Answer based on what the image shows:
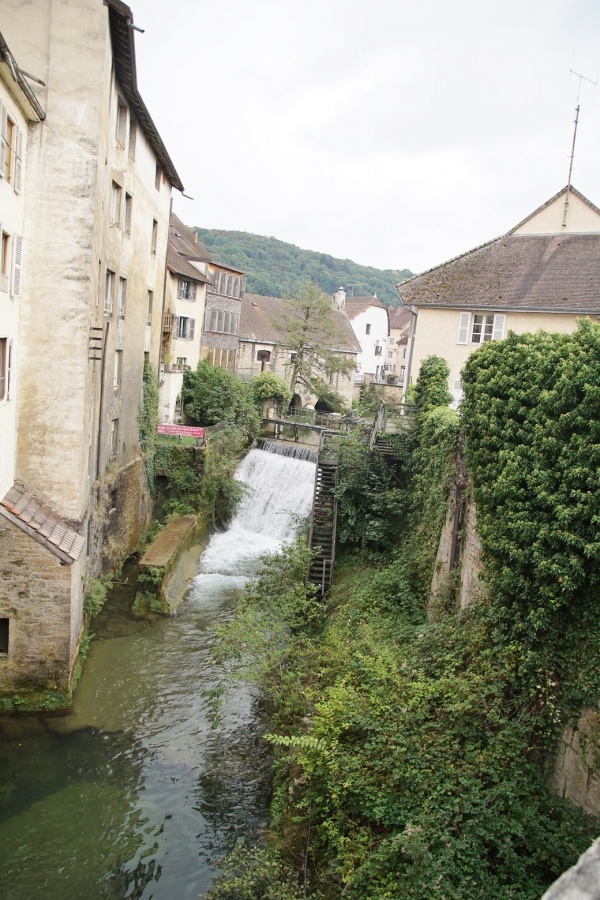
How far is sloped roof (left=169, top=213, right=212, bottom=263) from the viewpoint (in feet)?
114

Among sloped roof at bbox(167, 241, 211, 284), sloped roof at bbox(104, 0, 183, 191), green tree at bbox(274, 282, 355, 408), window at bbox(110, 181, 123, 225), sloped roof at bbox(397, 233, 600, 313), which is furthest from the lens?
green tree at bbox(274, 282, 355, 408)

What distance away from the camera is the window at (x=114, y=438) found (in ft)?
65.5

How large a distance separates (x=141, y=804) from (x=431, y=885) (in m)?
6.26

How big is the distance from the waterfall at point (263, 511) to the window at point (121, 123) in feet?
43.5

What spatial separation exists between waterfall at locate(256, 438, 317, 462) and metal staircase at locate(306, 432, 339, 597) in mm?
3571

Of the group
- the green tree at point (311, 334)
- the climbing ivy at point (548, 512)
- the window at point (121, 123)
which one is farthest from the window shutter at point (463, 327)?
the green tree at point (311, 334)

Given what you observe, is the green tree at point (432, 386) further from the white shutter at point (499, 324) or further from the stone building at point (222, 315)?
the stone building at point (222, 315)

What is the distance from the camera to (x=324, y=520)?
21.4 metres

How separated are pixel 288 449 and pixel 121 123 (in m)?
15.6

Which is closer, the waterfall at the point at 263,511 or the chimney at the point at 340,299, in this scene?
the waterfall at the point at 263,511

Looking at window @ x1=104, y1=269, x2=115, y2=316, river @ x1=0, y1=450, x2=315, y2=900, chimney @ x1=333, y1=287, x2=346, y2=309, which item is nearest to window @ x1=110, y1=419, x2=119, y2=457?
window @ x1=104, y1=269, x2=115, y2=316

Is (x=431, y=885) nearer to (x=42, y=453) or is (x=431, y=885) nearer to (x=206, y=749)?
(x=206, y=749)

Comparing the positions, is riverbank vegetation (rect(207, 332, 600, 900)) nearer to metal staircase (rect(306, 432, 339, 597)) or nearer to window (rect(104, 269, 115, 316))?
metal staircase (rect(306, 432, 339, 597))

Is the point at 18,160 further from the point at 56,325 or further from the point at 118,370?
the point at 118,370
